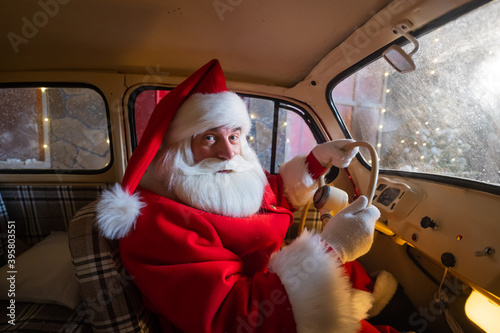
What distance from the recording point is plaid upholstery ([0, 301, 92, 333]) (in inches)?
46.8

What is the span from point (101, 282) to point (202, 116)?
2.66 ft

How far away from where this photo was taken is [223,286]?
841mm

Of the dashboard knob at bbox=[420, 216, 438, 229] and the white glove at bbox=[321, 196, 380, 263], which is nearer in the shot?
the white glove at bbox=[321, 196, 380, 263]

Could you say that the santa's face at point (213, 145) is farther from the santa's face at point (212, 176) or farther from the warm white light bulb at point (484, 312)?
the warm white light bulb at point (484, 312)

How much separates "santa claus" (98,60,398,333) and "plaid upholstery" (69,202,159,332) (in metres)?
0.05

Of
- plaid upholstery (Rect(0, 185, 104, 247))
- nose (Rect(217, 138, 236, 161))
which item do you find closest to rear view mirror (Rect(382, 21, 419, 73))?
nose (Rect(217, 138, 236, 161))

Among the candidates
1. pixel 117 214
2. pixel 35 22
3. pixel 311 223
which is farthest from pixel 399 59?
pixel 35 22

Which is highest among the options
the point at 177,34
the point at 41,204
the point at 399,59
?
the point at 177,34

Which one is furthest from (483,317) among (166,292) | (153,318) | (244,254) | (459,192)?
(153,318)

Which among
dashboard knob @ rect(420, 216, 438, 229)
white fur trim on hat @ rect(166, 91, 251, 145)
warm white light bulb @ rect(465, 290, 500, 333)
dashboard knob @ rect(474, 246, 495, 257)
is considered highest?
white fur trim on hat @ rect(166, 91, 251, 145)

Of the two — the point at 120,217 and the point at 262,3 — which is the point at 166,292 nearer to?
the point at 120,217

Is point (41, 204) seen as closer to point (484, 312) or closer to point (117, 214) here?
point (117, 214)

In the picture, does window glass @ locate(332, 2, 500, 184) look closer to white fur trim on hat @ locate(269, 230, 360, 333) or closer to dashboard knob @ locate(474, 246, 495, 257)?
dashboard knob @ locate(474, 246, 495, 257)

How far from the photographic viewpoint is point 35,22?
1.31 metres
